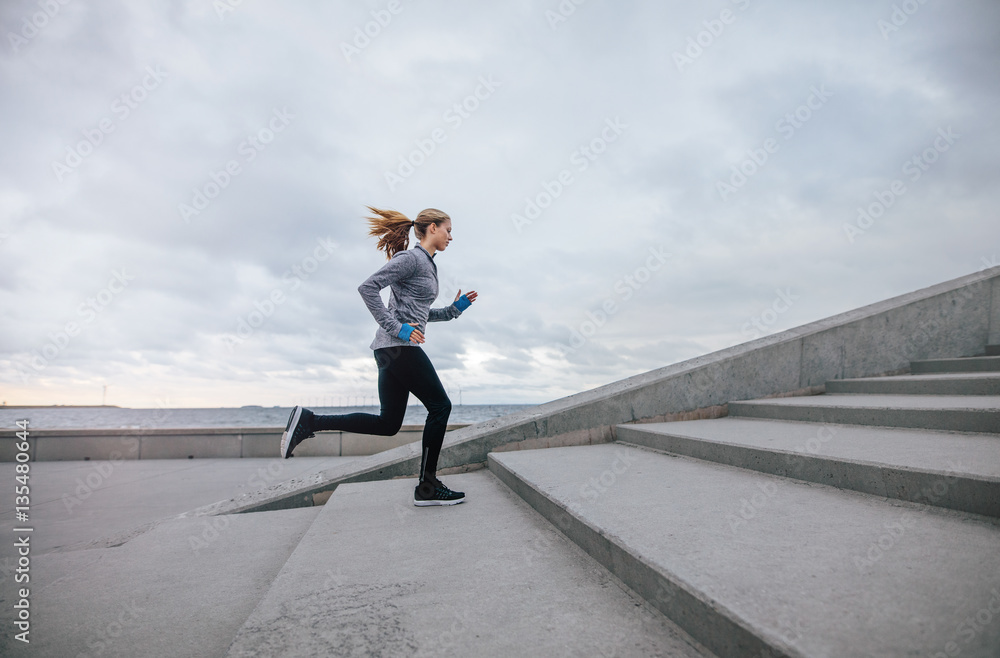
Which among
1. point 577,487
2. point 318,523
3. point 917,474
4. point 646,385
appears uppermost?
point 646,385

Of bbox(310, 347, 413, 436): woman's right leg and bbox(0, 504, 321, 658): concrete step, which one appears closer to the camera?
bbox(0, 504, 321, 658): concrete step

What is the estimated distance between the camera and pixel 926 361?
508 cm

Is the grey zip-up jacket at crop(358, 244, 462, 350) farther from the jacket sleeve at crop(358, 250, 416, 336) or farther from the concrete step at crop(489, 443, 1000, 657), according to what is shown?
the concrete step at crop(489, 443, 1000, 657)

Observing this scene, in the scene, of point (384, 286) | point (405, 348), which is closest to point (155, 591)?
point (405, 348)

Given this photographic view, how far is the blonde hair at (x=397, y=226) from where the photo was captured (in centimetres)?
353

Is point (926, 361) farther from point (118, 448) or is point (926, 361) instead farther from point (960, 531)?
point (118, 448)

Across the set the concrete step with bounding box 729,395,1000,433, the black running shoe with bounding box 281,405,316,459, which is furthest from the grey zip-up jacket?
the concrete step with bounding box 729,395,1000,433

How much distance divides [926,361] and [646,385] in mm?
3129

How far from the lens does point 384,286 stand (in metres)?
3.21

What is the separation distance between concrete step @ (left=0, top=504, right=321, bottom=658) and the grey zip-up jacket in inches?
57.6

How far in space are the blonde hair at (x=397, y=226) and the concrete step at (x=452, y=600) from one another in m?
2.02

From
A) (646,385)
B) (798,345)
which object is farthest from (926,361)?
(646,385)

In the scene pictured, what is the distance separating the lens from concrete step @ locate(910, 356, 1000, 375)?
4543mm

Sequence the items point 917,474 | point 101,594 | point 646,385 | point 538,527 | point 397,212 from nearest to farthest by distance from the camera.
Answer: point 917,474
point 101,594
point 538,527
point 397,212
point 646,385
